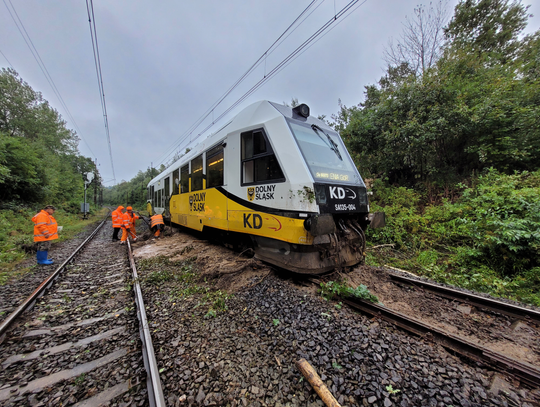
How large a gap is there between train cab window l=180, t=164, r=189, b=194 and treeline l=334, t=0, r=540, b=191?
776 cm

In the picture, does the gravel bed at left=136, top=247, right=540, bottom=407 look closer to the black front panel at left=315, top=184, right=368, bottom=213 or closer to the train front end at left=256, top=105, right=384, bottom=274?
the train front end at left=256, top=105, right=384, bottom=274

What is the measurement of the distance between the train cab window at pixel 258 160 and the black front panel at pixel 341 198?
70 centimetres

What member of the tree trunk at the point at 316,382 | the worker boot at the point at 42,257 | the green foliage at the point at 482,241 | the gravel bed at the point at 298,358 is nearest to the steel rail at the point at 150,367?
the gravel bed at the point at 298,358

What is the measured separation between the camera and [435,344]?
7.33ft

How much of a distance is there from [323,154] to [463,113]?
21.0 feet

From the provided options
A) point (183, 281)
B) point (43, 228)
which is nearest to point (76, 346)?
point (183, 281)

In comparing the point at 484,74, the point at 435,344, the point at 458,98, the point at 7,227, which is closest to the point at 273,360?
the point at 435,344

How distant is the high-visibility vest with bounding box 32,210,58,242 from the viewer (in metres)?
5.65

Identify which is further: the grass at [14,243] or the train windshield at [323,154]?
the grass at [14,243]

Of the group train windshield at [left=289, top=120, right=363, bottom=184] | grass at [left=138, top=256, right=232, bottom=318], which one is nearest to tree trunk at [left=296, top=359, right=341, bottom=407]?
grass at [left=138, top=256, right=232, bottom=318]

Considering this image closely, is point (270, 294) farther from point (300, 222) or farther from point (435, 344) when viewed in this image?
point (435, 344)

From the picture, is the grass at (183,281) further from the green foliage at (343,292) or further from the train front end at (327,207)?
the green foliage at (343,292)

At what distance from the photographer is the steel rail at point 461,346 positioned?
1805 mm

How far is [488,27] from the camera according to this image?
32.7 feet
